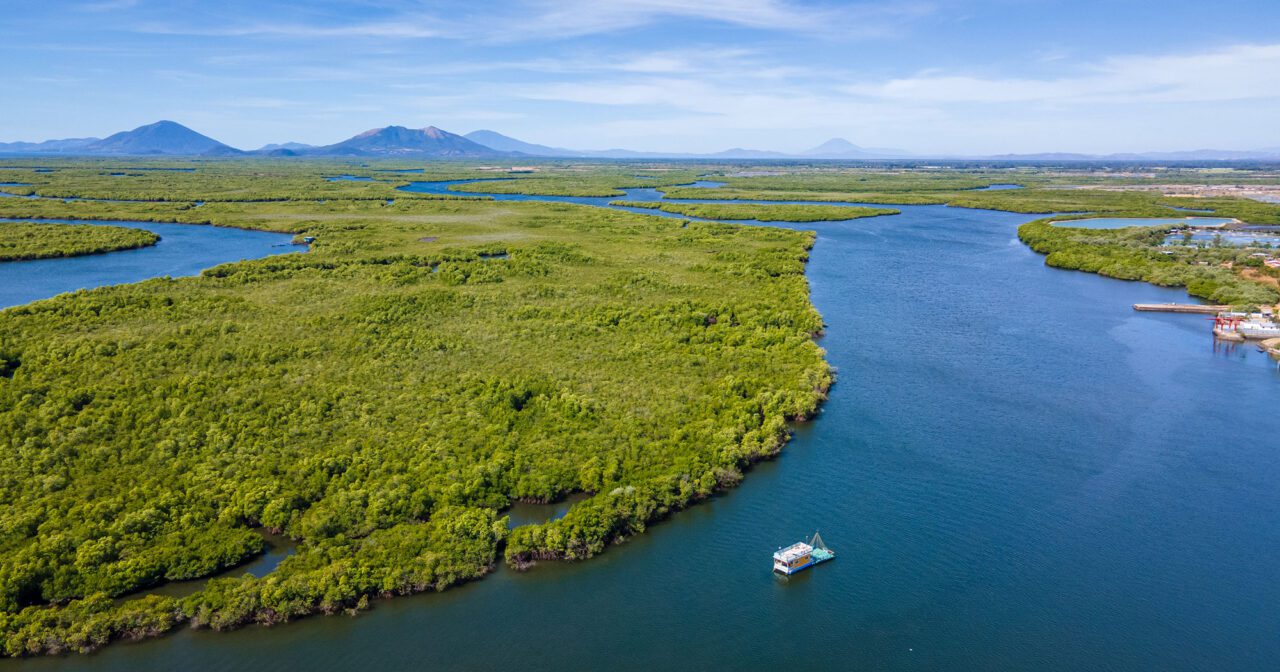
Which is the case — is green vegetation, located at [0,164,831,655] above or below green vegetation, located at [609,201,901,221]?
below

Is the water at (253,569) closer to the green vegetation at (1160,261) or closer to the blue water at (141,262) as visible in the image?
the blue water at (141,262)

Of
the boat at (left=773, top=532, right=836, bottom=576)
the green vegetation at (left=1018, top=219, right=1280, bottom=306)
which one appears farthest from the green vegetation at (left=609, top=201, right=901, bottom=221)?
the boat at (left=773, top=532, right=836, bottom=576)

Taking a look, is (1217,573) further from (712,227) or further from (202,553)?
(712,227)

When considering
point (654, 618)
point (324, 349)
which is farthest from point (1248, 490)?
point (324, 349)

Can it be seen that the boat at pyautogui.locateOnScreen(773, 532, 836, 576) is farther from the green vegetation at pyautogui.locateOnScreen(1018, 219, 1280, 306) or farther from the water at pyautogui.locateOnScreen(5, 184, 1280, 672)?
the green vegetation at pyautogui.locateOnScreen(1018, 219, 1280, 306)

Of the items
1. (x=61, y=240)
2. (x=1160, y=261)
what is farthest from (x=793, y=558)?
(x=61, y=240)

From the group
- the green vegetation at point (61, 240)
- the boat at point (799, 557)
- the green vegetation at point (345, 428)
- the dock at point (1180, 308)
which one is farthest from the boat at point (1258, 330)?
the green vegetation at point (61, 240)
